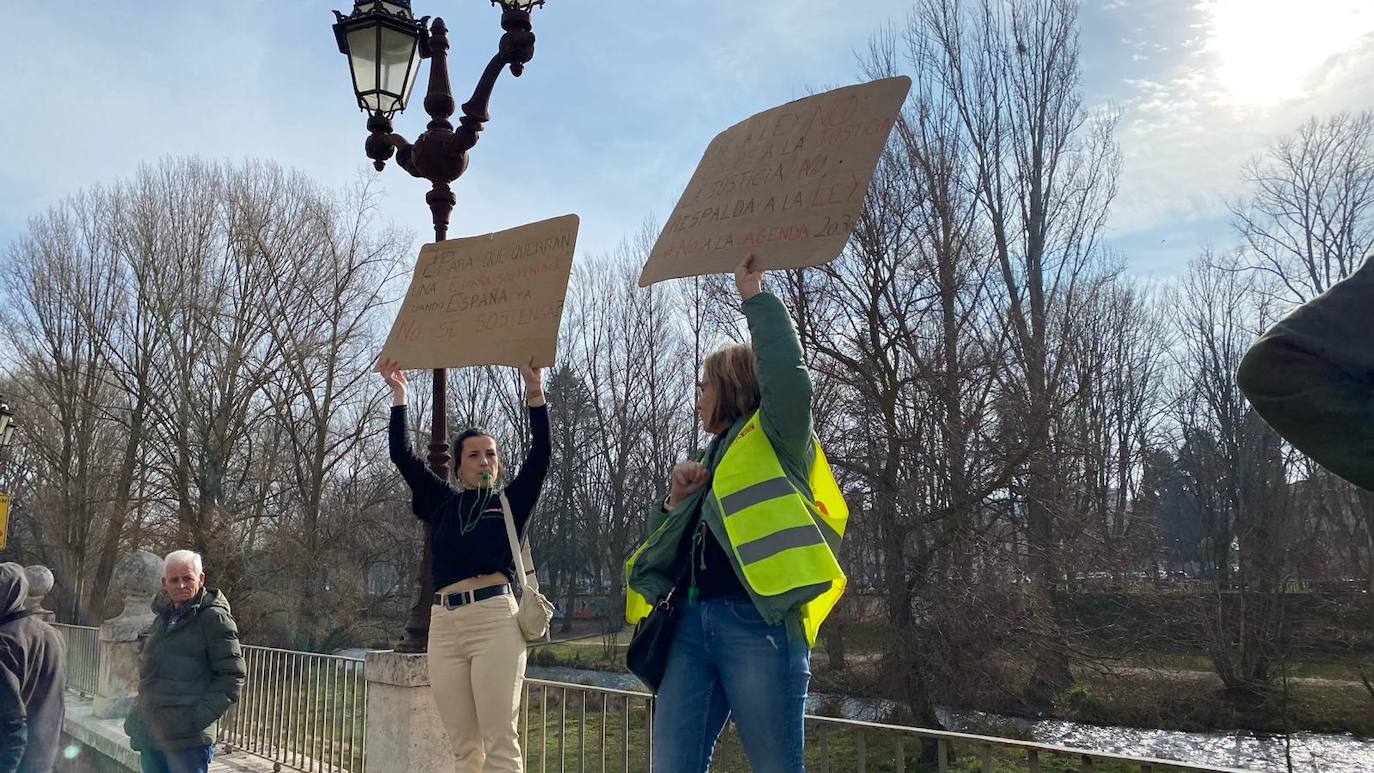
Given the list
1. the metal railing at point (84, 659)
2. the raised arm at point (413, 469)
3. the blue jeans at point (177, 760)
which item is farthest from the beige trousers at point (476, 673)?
the metal railing at point (84, 659)

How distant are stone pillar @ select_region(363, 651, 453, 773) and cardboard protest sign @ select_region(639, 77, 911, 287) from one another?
260 centimetres

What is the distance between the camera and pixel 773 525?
252 cm

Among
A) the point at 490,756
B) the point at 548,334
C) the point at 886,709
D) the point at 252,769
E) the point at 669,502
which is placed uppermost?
the point at 548,334

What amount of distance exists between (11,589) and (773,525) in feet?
15.1

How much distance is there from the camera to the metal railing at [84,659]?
1205cm

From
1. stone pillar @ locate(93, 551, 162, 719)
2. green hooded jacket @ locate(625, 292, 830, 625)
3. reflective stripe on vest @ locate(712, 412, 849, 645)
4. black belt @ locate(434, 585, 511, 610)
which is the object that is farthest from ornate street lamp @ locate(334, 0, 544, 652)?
stone pillar @ locate(93, 551, 162, 719)

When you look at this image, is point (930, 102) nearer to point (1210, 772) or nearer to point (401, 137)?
point (401, 137)

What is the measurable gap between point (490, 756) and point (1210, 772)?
2.64 metres

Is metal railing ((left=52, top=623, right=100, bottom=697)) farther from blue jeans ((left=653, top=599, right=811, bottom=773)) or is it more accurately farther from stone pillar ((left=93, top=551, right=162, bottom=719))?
blue jeans ((left=653, top=599, right=811, bottom=773))

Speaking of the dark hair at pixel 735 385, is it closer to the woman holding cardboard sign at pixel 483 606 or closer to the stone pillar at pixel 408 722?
the woman holding cardboard sign at pixel 483 606

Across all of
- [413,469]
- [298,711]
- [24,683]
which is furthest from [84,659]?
[413,469]

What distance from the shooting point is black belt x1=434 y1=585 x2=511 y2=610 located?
13.0 feet

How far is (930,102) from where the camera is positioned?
20672 mm

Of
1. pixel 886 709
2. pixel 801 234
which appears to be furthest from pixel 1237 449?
pixel 801 234
